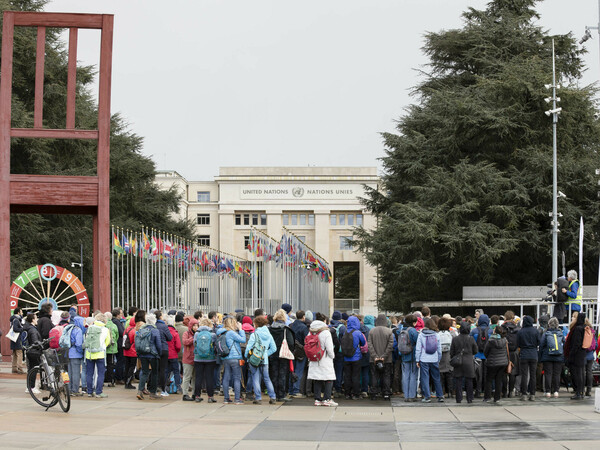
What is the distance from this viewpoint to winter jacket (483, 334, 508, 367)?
57.4 ft

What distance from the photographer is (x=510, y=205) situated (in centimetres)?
3825

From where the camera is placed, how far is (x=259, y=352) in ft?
56.5

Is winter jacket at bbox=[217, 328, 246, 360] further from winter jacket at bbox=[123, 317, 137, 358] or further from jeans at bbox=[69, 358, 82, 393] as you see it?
jeans at bbox=[69, 358, 82, 393]

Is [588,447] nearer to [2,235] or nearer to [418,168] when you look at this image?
[2,235]

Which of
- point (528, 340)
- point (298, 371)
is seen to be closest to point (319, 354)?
point (298, 371)

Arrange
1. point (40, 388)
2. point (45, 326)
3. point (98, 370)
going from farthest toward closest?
1. point (45, 326)
2. point (98, 370)
3. point (40, 388)

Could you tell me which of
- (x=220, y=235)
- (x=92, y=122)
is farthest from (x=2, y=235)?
(x=220, y=235)

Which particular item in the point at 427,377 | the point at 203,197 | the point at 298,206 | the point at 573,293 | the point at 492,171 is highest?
the point at 203,197

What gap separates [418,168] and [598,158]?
7979 mm

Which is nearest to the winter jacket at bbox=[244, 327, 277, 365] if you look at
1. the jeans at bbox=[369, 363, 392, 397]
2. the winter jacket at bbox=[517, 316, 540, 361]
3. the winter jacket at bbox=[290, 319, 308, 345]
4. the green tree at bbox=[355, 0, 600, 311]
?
the winter jacket at bbox=[290, 319, 308, 345]

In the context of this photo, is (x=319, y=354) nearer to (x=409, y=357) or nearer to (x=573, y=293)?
(x=409, y=357)

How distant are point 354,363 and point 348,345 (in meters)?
0.55

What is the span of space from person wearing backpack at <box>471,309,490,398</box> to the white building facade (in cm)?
6979

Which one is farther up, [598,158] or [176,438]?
[598,158]
